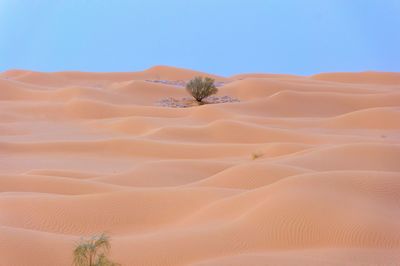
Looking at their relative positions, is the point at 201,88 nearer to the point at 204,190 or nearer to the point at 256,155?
the point at 256,155

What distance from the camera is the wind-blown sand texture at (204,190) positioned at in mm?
5895

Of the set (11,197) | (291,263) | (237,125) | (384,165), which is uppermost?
(237,125)

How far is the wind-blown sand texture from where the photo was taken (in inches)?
232

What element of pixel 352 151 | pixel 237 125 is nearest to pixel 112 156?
pixel 237 125

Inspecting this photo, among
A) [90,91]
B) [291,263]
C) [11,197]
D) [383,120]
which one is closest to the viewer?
[291,263]

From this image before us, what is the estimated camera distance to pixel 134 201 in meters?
8.12

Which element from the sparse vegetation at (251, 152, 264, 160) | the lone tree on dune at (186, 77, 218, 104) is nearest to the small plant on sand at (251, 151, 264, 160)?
the sparse vegetation at (251, 152, 264, 160)

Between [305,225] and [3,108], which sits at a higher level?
[3,108]

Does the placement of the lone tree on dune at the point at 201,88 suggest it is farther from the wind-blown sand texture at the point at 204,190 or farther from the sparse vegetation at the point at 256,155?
the sparse vegetation at the point at 256,155

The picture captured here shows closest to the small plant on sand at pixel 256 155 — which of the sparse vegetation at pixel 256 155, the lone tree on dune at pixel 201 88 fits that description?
the sparse vegetation at pixel 256 155

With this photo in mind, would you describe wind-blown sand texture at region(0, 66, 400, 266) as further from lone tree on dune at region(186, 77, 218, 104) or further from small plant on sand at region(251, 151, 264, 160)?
lone tree on dune at region(186, 77, 218, 104)

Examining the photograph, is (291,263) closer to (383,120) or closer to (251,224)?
(251,224)

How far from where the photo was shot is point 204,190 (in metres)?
8.38

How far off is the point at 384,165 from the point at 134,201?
493 centimetres
